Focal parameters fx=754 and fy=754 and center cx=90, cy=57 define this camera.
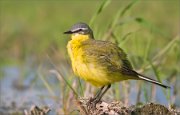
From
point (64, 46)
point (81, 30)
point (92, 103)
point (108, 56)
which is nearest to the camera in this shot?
point (92, 103)

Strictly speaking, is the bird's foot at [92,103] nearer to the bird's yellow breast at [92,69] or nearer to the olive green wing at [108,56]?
the bird's yellow breast at [92,69]

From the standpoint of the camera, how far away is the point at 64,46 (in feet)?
37.4

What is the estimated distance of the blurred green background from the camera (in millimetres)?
8477

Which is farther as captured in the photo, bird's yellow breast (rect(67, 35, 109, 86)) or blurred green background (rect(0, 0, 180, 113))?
blurred green background (rect(0, 0, 180, 113))

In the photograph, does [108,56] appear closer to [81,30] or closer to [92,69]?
[92,69]

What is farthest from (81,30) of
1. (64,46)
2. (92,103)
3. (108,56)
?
(64,46)

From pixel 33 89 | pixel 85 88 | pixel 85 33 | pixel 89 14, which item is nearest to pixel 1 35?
pixel 33 89

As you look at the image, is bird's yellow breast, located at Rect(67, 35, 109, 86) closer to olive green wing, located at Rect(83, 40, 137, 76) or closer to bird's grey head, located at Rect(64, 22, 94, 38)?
olive green wing, located at Rect(83, 40, 137, 76)

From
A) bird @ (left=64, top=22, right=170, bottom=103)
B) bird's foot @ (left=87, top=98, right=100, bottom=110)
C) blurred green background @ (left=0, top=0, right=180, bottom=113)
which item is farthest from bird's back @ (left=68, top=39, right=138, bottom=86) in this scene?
blurred green background @ (left=0, top=0, right=180, bottom=113)

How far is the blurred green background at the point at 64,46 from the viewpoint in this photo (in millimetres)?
8477

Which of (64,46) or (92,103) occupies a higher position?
(64,46)

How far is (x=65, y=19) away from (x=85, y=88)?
24.7 ft

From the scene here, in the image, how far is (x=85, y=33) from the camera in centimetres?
713

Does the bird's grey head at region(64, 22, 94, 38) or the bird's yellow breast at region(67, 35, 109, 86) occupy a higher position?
the bird's grey head at region(64, 22, 94, 38)
